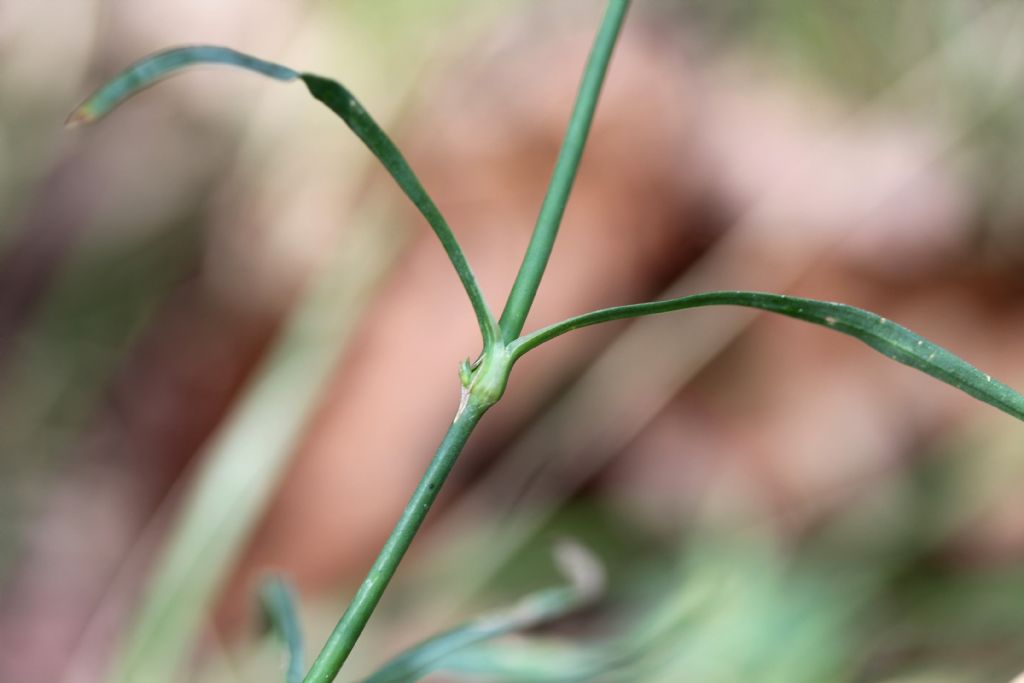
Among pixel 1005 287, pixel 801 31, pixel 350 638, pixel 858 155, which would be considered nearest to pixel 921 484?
pixel 1005 287

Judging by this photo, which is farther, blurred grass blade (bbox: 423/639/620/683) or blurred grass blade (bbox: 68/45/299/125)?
blurred grass blade (bbox: 423/639/620/683)

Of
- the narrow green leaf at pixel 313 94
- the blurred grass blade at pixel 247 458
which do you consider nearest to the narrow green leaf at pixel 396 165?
the narrow green leaf at pixel 313 94

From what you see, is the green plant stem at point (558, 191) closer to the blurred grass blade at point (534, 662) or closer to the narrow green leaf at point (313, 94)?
the narrow green leaf at point (313, 94)

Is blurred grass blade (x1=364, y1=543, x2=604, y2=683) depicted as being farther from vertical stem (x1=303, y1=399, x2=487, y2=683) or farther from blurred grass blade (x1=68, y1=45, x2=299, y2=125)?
blurred grass blade (x1=68, y1=45, x2=299, y2=125)

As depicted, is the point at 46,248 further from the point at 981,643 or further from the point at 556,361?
the point at 981,643

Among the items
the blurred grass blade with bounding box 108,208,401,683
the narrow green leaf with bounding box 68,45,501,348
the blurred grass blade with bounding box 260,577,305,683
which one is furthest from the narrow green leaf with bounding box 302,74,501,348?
the blurred grass blade with bounding box 108,208,401,683
